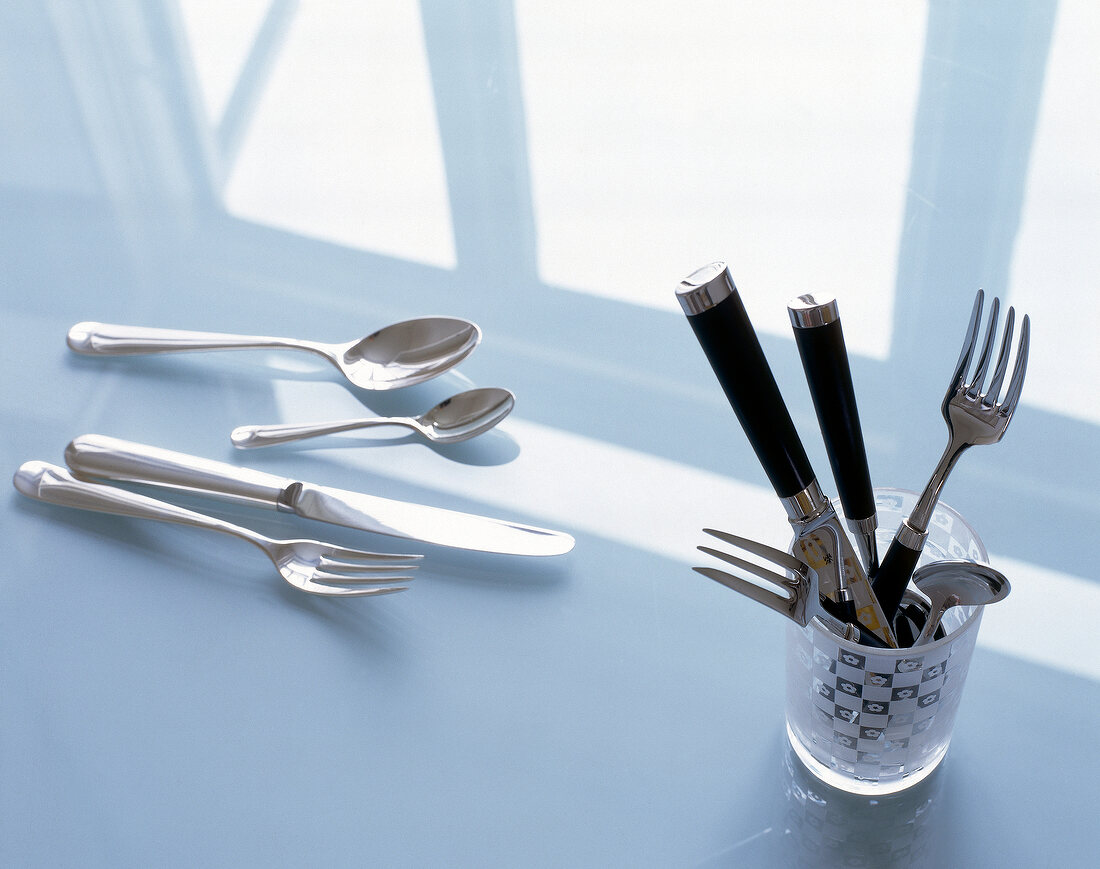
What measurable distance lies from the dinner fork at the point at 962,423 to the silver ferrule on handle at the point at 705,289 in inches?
5.2

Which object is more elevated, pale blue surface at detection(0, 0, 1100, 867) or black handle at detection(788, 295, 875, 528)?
black handle at detection(788, 295, 875, 528)

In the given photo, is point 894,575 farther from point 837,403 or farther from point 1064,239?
point 1064,239

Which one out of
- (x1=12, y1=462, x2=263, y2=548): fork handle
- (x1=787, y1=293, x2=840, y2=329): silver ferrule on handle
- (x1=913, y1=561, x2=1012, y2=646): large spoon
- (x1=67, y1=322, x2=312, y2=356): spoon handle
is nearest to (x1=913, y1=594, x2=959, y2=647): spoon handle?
(x1=913, y1=561, x2=1012, y2=646): large spoon

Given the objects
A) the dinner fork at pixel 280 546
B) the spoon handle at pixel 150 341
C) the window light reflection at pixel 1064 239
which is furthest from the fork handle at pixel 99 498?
the window light reflection at pixel 1064 239

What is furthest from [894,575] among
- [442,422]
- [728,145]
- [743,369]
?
[728,145]

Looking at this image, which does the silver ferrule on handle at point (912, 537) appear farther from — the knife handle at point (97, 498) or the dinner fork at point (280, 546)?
the knife handle at point (97, 498)

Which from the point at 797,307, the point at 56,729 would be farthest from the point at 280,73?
the point at 797,307

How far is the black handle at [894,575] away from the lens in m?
0.43

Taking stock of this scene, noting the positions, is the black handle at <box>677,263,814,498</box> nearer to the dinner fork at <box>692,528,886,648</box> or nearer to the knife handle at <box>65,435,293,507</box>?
the dinner fork at <box>692,528,886,648</box>

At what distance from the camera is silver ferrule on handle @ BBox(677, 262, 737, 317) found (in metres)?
0.35

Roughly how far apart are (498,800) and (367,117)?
0.75 metres

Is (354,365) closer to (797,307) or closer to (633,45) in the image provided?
(797,307)

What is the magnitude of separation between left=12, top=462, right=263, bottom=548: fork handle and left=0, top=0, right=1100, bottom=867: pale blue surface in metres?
0.01

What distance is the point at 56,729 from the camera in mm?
551
